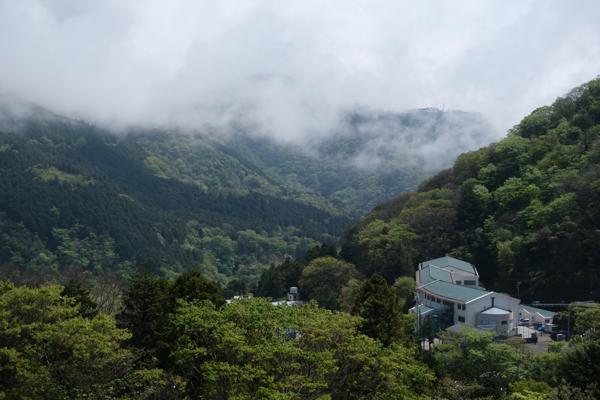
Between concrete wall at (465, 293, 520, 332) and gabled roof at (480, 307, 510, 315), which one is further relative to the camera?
concrete wall at (465, 293, 520, 332)

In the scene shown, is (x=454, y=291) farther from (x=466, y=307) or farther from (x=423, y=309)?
(x=423, y=309)

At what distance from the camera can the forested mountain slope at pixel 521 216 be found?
48.6 metres

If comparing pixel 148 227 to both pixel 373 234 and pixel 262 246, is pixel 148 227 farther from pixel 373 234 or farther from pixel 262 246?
pixel 373 234

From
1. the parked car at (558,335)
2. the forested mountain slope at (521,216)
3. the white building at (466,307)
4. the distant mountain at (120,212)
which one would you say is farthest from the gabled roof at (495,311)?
the distant mountain at (120,212)

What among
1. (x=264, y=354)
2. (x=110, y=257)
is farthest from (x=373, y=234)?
(x=110, y=257)

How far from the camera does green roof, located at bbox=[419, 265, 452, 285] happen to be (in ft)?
168

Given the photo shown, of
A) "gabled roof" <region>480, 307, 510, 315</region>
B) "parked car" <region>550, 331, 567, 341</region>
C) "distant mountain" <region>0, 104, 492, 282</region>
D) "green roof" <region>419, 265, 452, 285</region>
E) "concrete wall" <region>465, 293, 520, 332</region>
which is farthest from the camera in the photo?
"distant mountain" <region>0, 104, 492, 282</region>

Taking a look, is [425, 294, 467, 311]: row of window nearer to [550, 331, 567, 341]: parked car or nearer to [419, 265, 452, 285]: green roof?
[419, 265, 452, 285]: green roof

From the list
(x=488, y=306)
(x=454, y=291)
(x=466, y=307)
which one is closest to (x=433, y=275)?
(x=454, y=291)

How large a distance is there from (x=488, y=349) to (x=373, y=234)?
35067mm

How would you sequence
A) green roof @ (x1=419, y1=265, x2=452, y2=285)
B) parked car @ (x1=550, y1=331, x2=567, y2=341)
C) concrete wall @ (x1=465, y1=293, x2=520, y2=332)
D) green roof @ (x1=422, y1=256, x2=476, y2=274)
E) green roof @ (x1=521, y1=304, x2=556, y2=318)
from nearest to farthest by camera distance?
parked car @ (x1=550, y1=331, x2=567, y2=341) → concrete wall @ (x1=465, y1=293, x2=520, y2=332) → green roof @ (x1=521, y1=304, x2=556, y2=318) → green roof @ (x1=419, y1=265, x2=452, y2=285) → green roof @ (x1=422, y1=256, x2=476, y2=274)

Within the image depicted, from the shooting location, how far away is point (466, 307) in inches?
1737

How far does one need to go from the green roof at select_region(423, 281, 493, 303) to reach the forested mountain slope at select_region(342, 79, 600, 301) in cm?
683

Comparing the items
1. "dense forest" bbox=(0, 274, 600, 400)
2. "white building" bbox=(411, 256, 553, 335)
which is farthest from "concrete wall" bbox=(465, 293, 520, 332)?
"dense forest" bbox=(0, 274, 600, 400)
